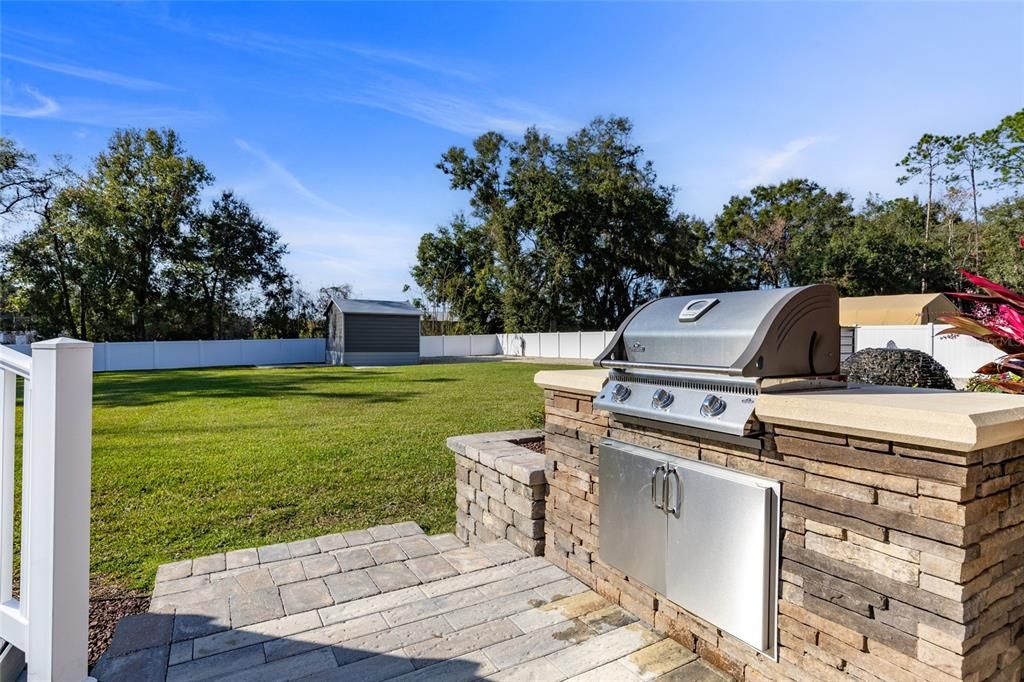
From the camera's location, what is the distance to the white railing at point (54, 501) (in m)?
1.66

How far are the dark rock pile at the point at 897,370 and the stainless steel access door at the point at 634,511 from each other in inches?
68.4

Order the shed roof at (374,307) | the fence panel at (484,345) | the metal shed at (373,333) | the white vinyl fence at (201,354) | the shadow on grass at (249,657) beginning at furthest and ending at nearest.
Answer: the fence panel at (484,345) → the shed roof at (374,307) → the metal shed at (373,333) → the white vinyl fence at (201,354) → the shadow on grass at (249,657)

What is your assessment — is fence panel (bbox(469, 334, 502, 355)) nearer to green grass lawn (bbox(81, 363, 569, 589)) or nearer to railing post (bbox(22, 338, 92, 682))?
green grass lawn (bbox(81, 363, 569, 589))

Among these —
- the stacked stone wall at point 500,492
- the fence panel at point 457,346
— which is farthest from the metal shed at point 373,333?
the stacked stone wall at point 500,492

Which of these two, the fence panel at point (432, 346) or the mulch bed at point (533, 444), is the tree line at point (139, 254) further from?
the mulch bed at point (533, 444)

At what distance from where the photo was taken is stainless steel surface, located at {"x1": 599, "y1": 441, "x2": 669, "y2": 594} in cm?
215

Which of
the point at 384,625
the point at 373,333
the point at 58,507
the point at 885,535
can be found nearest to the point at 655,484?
→ the point at 885,535

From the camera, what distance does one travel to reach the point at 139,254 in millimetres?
23859

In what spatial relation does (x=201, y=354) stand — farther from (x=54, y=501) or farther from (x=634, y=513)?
(x=634, y=513)

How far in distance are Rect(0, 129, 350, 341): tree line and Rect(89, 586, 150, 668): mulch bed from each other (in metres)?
24.4

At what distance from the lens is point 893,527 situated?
1.45m

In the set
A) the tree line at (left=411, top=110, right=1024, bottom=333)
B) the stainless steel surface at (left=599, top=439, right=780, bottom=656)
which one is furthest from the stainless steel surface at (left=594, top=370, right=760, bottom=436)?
the tree line at (left=411, top=110, right=1024, bottom=333)

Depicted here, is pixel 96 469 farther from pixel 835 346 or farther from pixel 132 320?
pixel 132 320

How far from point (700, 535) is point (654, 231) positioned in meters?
27.0
